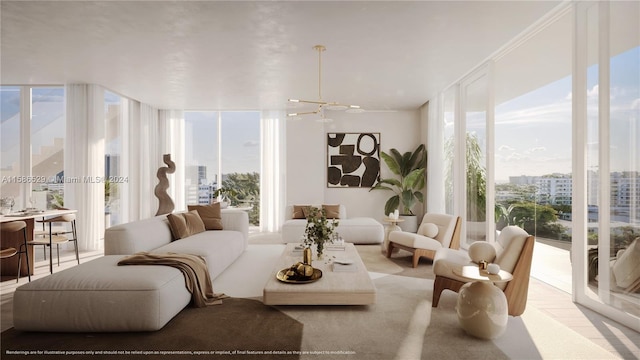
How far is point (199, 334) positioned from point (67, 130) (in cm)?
506

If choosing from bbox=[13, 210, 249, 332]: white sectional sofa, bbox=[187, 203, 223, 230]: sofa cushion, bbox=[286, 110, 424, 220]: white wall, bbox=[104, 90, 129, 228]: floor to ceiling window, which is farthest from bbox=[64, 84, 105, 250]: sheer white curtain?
bbox=[286, 110, 424, 220]: white wall

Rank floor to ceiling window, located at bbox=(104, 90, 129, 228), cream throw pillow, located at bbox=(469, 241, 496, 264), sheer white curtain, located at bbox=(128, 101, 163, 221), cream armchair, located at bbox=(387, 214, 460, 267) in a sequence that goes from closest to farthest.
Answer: cream throw pillow, located at bbox=(469, 241, 496, 264)
cream armchair, located at bbox=(387, 214, 460, 267)
floor to ceiling window, located at bbox=(104, 90, 129, 228)
sheer white curtain, located at bbox=(128, 101, 163, 221)

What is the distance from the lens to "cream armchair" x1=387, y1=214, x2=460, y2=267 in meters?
4.81

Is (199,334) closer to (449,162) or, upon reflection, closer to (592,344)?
(592,344)

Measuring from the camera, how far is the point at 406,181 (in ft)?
24.5

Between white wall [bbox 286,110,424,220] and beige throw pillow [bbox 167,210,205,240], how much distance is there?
10.9 ft

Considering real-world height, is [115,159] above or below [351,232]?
above

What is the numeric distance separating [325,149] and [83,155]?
4659mm

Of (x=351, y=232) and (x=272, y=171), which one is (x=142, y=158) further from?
(x=351, y=232)

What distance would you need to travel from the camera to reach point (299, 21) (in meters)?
3.61

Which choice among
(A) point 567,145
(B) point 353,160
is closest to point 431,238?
(A) point 567,145

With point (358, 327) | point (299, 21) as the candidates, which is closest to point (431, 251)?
point (358, 327)

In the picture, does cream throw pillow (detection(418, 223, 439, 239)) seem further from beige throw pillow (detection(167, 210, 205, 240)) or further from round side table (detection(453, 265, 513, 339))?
beige throw pillow (detection(167, 210, 205, 240))

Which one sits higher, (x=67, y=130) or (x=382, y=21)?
(x=382, y=21)
